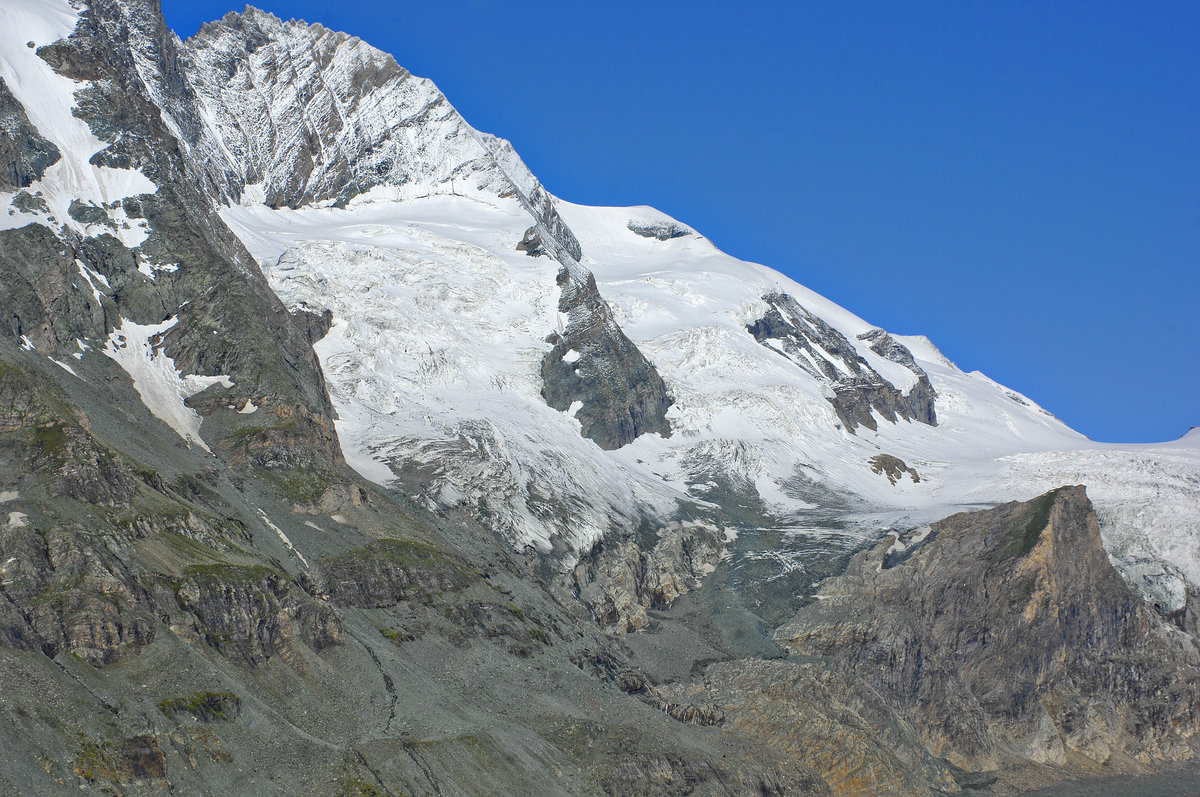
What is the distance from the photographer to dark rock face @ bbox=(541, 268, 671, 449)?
17550 centimetres

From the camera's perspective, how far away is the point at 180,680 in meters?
61.8

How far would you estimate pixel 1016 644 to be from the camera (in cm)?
12912

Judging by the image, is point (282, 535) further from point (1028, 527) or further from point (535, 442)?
point (1028, 527)

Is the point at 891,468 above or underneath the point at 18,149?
underneath

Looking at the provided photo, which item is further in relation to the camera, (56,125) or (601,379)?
(601,379)

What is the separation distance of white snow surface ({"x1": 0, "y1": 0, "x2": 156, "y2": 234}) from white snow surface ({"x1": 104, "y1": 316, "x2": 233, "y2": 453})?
1449cm

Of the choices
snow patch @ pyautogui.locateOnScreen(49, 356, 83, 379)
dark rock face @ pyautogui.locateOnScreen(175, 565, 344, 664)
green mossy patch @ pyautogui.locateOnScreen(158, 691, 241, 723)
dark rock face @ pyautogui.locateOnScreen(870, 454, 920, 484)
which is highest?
dark rock face @ pyautogui.locateOnScreen(870, 454, 920, 484)

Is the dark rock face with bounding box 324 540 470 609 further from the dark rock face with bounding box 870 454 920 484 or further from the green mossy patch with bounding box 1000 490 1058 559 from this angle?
the dark rock face with bounding box 870 454 920 484

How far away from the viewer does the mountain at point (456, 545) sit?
218 feet

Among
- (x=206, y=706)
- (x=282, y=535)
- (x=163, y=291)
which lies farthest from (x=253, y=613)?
(x=163, y=291)

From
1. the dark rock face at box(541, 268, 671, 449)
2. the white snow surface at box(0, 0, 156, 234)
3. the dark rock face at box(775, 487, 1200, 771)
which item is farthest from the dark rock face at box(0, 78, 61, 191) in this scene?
the dark rock face at box(775, 487, 1200, 771)

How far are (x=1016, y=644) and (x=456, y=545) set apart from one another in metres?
66.6

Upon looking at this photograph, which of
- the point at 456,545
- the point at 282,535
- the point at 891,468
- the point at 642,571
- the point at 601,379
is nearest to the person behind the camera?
the point at 282,535

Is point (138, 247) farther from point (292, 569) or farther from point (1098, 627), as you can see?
point (1098, 627)
